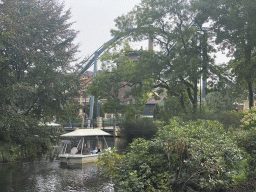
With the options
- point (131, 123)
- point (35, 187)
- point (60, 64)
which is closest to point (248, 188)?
point (35, 187)

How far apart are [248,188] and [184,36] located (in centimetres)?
2139

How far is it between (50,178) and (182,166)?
1151cm

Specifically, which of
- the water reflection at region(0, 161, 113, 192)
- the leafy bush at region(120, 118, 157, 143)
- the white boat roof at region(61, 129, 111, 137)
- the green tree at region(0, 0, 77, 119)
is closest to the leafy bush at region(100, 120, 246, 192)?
the water reflection at region(0, 161, 113, 192)

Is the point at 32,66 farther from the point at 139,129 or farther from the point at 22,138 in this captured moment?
the point at 139,129

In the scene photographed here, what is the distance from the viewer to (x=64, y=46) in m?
27.2

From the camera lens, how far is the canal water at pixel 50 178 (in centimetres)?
1563

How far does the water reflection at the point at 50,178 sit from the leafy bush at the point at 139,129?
1702cm

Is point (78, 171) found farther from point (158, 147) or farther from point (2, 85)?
point (158, 147)

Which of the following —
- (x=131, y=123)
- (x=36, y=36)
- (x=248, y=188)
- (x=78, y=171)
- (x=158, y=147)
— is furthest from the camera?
(x=131, y=123)

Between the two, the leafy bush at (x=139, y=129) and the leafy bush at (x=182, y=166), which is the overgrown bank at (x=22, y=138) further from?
the leafy bush at (x=139, y=129)

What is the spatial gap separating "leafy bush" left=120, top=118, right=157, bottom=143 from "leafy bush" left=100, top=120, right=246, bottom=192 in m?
28.8

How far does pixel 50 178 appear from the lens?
59.8ft

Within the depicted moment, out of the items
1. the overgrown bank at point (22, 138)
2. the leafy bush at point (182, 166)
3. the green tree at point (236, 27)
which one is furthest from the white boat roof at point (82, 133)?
the leafy bush at point (182, 166)

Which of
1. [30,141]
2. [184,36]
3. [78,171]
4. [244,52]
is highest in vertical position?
[184,36]
